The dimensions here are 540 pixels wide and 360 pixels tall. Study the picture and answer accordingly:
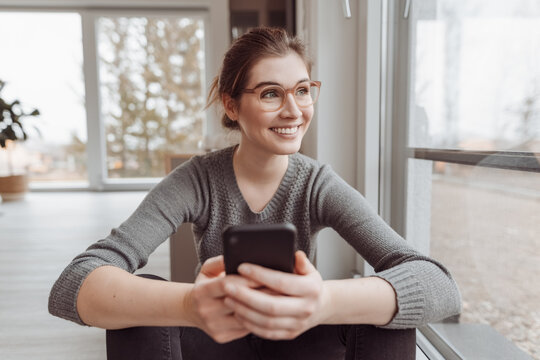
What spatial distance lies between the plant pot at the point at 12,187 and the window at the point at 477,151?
4.42 metres

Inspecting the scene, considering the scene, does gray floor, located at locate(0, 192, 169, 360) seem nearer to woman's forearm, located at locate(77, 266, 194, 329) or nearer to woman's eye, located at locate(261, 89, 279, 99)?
woman's forearm, located at locate(77, 266, 194, 329)

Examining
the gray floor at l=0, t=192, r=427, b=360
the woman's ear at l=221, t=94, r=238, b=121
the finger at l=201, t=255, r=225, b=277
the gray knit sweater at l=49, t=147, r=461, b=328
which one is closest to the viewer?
the finger at l=201, t=255, r=225, b=277

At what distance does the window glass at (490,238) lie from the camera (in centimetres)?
90

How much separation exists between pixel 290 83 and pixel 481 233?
63cm

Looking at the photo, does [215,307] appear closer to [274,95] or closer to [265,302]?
[265,302]

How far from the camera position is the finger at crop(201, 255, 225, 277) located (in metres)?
0.66

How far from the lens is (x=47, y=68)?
16.2 feet

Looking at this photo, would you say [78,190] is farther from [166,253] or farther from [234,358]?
[234,358]

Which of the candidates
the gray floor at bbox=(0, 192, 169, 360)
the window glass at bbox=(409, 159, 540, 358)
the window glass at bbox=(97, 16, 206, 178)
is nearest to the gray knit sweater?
the window glass at bbox=(409, 159, 540, 358)

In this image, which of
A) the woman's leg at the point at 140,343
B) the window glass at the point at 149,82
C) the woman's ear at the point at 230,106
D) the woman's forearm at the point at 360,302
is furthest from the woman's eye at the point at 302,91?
the window glass at the point at 149,82

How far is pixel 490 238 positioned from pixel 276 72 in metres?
0.66

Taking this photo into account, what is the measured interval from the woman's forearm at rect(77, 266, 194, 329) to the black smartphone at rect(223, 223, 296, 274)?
0.16 meters

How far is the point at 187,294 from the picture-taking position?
2.27 ft

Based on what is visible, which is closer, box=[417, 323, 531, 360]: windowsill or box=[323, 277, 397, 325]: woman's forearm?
box=[323, 277, 397, 325]: woman's forearm
